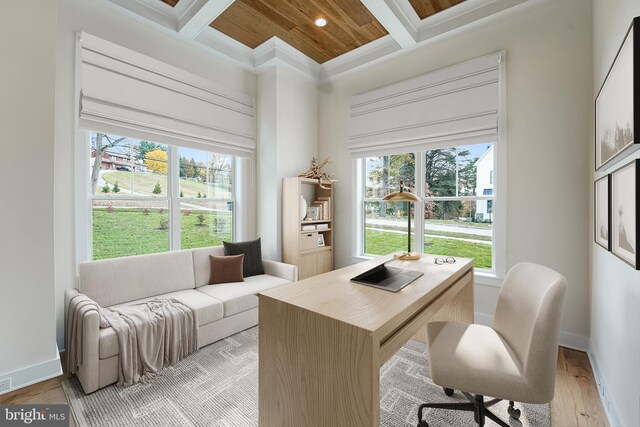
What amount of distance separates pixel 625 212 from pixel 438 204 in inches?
76.6

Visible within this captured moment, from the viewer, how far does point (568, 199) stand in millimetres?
2391

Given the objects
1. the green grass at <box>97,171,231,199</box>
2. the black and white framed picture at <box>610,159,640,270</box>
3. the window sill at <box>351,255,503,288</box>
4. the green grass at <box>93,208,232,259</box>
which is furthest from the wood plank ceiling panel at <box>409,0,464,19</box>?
the green grass at <box>93,208,232,259</box>

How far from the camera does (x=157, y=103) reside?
2875 millimetres

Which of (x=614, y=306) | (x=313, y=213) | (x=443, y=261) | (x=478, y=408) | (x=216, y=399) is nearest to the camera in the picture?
(x=478, y=408)

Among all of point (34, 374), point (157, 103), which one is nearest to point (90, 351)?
point (34, 374)

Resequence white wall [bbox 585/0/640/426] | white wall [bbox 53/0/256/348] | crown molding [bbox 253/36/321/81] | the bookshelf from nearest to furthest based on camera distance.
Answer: white wall [bbox 585/0/640/426], white wall [bbox 53/0/256/348], crown molding [bbox 253/36/321/81], the bookshelf

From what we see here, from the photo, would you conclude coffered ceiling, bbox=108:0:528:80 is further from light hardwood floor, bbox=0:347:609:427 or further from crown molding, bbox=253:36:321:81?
light hardwood floor, bbox=0:347:609:427

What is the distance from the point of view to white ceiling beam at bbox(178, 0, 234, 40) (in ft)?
8.25

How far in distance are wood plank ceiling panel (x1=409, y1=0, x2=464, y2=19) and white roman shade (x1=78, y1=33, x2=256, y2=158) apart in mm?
2135

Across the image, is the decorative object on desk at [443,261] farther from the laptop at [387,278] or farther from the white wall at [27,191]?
the white wall at [27,191]

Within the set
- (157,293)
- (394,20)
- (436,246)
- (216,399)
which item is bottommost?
(216,399)

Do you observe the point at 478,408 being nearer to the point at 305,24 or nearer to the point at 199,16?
the point at 305,24

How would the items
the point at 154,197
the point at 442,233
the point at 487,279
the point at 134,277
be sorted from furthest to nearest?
1. the point at 442,233
2. the point at 154,197
3. the point at 487,279
4. the point at 134,277

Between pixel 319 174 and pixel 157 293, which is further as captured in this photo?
pixel 319 174
